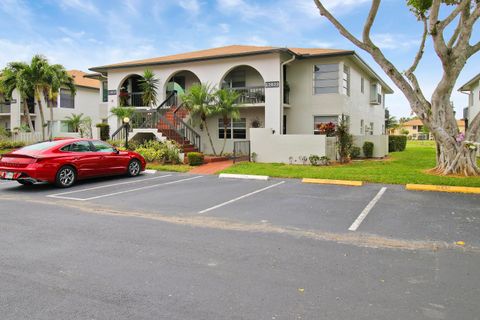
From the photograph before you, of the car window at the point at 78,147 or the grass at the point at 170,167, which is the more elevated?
the car window at the point at 78,147

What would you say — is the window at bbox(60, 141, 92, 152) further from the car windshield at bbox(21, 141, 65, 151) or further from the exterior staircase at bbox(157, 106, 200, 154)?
the exterior staircase at bbox(157, 106, 200, 154)

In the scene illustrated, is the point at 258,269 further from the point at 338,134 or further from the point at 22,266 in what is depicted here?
the point at 338,134

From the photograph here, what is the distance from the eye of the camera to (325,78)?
66.4 ft

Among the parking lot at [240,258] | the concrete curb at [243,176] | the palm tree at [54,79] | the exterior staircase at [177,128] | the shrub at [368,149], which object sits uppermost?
the palm tree at [54,79]

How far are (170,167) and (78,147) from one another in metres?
4.54

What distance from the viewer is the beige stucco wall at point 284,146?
53.2ft

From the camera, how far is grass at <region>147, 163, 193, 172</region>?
605 inches

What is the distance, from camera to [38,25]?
1697 centimetres

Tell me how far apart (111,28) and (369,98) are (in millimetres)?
17892

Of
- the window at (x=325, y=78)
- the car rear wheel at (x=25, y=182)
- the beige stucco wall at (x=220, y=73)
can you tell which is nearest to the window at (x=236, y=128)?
the beige stucco wall at (x=220, y=73)

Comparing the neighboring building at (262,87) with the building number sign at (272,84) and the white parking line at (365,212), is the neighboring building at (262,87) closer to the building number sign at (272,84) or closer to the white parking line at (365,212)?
the building number sign at (272,84)

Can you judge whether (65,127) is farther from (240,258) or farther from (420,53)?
(240,258)

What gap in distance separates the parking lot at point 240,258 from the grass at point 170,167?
622cm

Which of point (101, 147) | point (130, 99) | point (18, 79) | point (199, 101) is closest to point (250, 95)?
point (199, 101)
